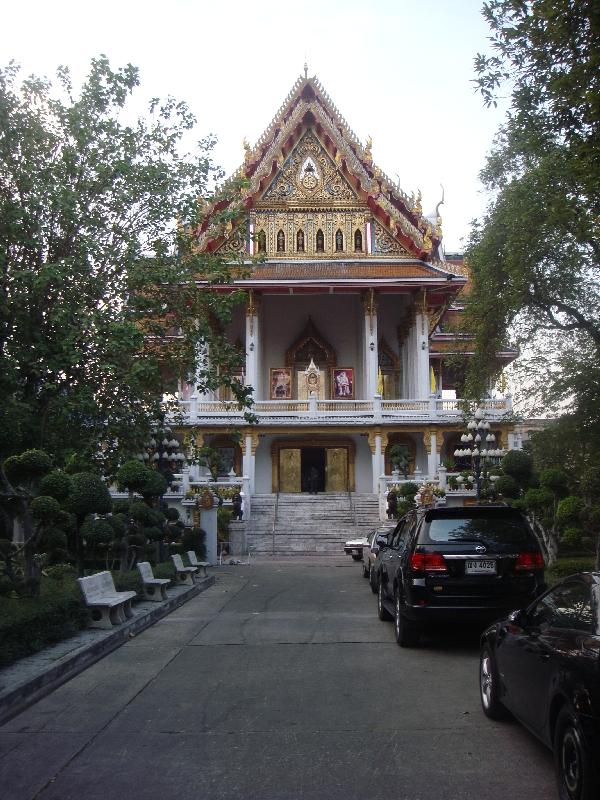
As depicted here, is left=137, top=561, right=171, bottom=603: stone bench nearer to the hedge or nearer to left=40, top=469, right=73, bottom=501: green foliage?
the hedge

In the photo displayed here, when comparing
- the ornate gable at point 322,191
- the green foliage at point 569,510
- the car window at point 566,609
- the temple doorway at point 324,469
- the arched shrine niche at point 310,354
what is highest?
the ornate gable at point 322,191

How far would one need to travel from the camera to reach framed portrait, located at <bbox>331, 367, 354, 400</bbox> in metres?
37.7

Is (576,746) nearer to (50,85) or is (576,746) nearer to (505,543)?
(505,543)

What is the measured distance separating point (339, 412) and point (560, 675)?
96.5 ft

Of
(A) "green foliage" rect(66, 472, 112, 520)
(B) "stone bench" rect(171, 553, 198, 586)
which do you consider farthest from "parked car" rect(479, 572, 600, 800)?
(B) "stone bench" rect(171, 553, 198, 586)

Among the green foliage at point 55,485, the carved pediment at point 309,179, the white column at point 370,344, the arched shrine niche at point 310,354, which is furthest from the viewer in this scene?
the arched shrine niche at point 310,354

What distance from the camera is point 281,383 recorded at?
124 ft

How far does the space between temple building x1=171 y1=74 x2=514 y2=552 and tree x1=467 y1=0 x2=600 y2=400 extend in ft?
47.9

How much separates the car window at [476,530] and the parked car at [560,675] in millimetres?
2892

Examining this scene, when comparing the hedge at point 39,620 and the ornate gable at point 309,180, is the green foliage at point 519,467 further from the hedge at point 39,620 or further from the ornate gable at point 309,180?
the ornate gable at point 309,180

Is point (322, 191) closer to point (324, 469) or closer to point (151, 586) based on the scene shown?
point (324, 469)

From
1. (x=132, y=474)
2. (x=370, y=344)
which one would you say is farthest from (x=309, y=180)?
(x=132, y=474)

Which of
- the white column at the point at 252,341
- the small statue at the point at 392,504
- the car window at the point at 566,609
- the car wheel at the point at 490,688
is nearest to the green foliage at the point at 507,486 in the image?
the small statue at the point at 392,504

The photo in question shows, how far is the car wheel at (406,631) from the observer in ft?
29.7
